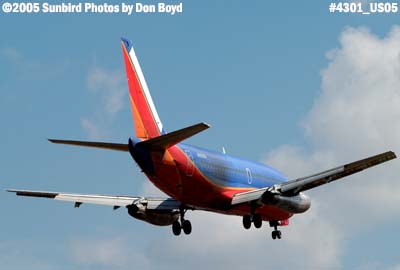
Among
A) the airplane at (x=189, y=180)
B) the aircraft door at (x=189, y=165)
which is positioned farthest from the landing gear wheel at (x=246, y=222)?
the aircraft door at (x=189, y=165)

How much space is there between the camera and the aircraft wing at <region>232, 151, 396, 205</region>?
5456cm

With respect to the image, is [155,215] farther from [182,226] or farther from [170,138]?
[170,138]

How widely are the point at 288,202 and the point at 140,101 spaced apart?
11221mm

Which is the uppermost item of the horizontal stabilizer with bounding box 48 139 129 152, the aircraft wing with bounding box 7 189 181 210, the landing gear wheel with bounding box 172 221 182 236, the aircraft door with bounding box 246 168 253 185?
the horizontal stabilizer with bounding box 48 139 129 152

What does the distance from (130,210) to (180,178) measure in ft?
24.4

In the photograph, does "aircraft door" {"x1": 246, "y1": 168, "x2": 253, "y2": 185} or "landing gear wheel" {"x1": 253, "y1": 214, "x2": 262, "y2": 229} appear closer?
"landing gear wheel" {"x1": 253, "y1": 214, "x2": 262, "y2": 229}

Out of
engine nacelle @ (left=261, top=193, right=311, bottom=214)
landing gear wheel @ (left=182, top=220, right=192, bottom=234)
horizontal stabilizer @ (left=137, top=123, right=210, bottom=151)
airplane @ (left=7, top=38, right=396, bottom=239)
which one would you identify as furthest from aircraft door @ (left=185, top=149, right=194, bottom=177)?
landing gear wheel @ (left=182, top=220, right=192, bottom=234)

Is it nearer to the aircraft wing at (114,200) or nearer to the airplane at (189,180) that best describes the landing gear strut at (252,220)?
the airplane at (189,180)

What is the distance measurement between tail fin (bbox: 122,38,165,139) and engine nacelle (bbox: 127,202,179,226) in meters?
6.38

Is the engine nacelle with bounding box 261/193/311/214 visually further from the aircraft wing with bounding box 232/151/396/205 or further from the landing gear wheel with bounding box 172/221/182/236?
the landing gear wheel with bounding box 172/221/182/236

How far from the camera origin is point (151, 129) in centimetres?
5909

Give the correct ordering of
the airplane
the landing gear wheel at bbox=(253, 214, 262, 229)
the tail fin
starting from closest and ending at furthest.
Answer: the airplane < the tail fin < the landing gear wheel at bbox=(253, 214, 262, 229)

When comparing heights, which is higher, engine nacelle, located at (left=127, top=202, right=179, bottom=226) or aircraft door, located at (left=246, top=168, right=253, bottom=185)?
aircraft door, located at (left=246, top=168, right=253, bottom=185)

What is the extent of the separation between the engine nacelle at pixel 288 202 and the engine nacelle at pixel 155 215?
22.9ft
